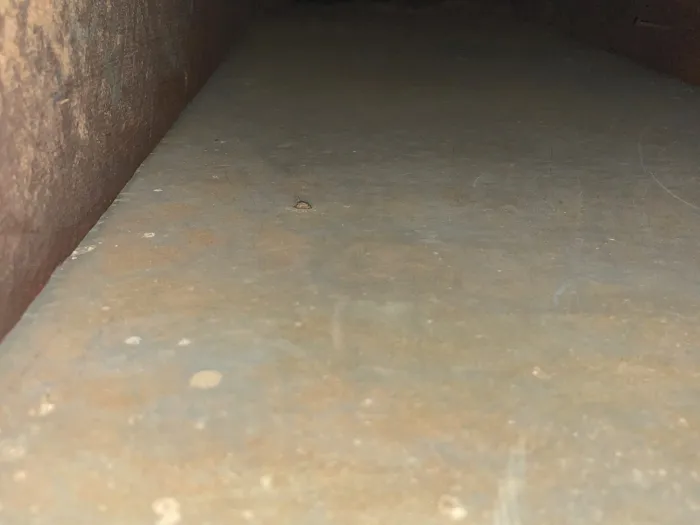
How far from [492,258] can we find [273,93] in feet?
4.37

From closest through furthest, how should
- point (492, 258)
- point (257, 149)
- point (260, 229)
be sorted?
point (492, 258) → point (260, 229) → point (257, 149)

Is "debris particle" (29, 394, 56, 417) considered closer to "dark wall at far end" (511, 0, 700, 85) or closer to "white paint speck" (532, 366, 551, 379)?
"white paint speck" (532, 366, 551, 379)

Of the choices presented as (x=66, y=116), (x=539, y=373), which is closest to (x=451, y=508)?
(x=539, y=373)

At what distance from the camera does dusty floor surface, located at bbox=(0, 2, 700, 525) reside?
0.88 m

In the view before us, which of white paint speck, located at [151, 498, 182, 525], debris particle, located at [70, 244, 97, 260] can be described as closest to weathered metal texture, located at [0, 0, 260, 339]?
debris particle, located at [70, 244, 97, 260]

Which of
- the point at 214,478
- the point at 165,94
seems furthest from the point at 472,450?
the point at 165,94

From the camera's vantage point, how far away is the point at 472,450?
936 millimetres

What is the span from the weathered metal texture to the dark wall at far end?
74.5 inches

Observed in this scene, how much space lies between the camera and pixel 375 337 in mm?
1163

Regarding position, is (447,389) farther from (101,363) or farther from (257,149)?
(257,149)

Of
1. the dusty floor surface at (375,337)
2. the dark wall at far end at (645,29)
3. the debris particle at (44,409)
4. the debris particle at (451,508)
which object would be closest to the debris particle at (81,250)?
the dusty floor surface at (375,337)

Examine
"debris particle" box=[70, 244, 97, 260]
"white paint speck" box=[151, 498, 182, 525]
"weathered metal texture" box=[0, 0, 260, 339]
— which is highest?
"weathered metal texture" box=[0, 0, 260, 339]

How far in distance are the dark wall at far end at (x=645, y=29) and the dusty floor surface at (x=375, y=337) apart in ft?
1.88

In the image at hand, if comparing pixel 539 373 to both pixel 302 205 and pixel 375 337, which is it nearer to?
pixel 375 337
